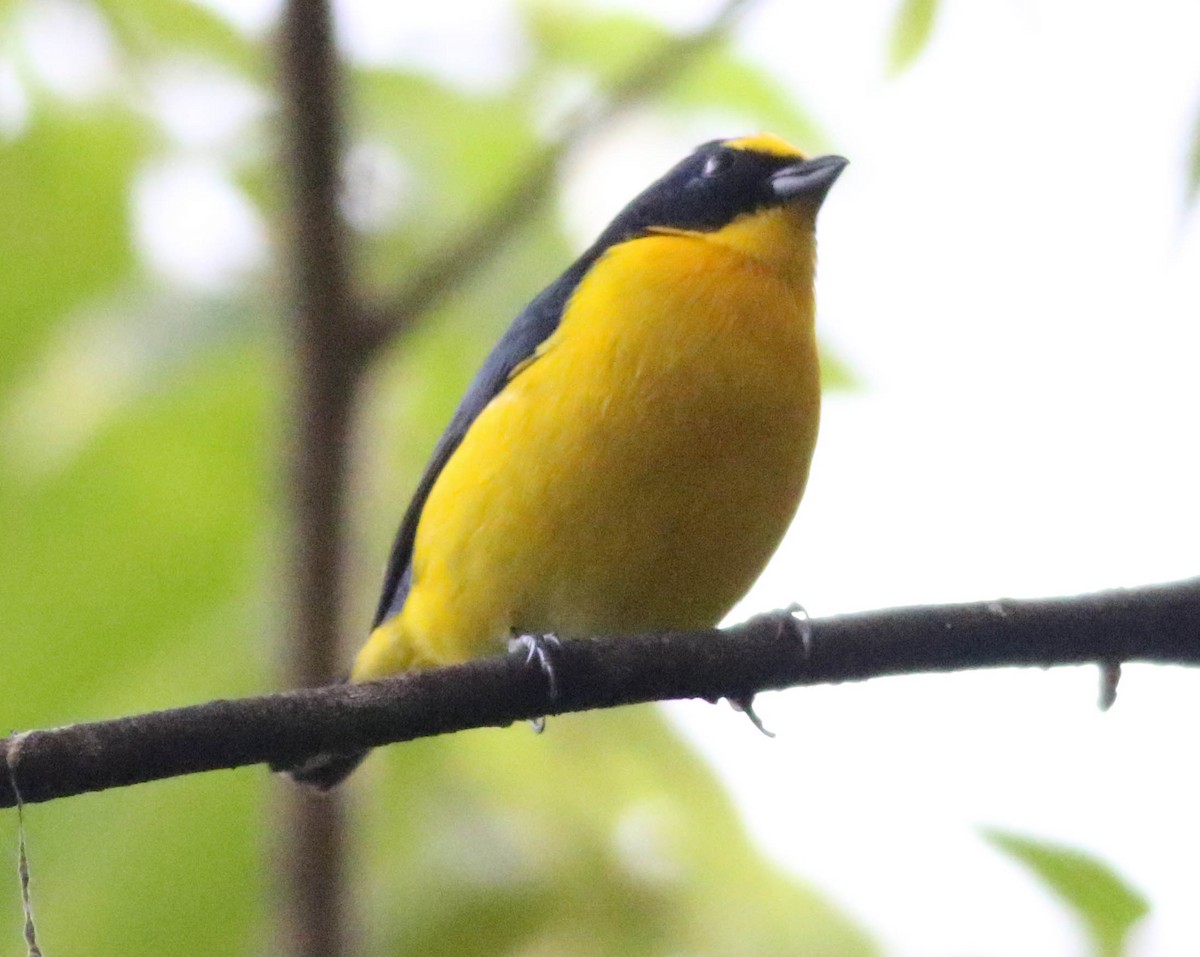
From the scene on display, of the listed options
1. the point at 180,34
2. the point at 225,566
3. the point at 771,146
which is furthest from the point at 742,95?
the point at 225,566

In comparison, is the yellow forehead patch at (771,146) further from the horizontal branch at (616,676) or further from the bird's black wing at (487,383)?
the horizontal branch at (616,676)

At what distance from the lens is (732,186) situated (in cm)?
522

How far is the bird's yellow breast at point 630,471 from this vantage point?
169 inches

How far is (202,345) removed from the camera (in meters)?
4.18

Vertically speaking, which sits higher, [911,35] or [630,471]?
[911,35]

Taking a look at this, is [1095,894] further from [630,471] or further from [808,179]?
[808,179]

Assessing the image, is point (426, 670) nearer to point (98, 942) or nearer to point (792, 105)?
point (98, 942)

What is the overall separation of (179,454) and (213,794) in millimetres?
844

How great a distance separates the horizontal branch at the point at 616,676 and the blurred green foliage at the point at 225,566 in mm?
831

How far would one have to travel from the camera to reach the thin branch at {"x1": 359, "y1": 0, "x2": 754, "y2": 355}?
145 inches

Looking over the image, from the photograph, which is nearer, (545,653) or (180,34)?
(545,653)

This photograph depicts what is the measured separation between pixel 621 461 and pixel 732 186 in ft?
4.42

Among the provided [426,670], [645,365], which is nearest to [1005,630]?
[426,670]

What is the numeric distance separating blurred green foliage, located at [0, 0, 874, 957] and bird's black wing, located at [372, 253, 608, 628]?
0.21 feet
